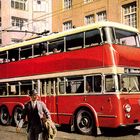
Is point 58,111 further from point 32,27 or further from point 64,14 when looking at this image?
point 32,27

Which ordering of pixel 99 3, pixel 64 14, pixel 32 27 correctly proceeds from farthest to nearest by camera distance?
1. pixel 32 27
2. pixel 64 14
3. pixel 99 3

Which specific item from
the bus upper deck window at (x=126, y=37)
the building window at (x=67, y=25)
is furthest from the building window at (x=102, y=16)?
the bus upper deck window at (x=126, y=37)

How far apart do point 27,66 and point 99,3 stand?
15.8 meters

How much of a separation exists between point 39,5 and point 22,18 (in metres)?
3.09

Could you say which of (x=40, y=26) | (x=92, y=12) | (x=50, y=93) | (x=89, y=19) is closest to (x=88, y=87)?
(x=50, y=93)

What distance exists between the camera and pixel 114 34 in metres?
16.8

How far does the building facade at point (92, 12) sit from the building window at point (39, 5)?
13.2 meters

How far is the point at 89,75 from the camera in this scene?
1703 centimetres

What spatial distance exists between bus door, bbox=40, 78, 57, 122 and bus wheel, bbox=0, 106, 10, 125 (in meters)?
3.53

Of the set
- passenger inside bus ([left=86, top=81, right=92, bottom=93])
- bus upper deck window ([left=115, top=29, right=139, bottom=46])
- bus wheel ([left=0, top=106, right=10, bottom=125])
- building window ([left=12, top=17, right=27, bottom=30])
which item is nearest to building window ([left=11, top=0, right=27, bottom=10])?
building window ([left=12, top=17, right=27, bottom=30])

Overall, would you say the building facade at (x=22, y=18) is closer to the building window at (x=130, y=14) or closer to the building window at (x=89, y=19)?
the building window at (x=89, y=19)

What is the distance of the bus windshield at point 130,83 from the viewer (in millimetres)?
16156

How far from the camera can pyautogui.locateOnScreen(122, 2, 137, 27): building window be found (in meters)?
31.4

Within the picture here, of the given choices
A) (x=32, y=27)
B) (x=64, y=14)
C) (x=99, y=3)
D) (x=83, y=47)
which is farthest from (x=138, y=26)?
(x=32, y=27)
